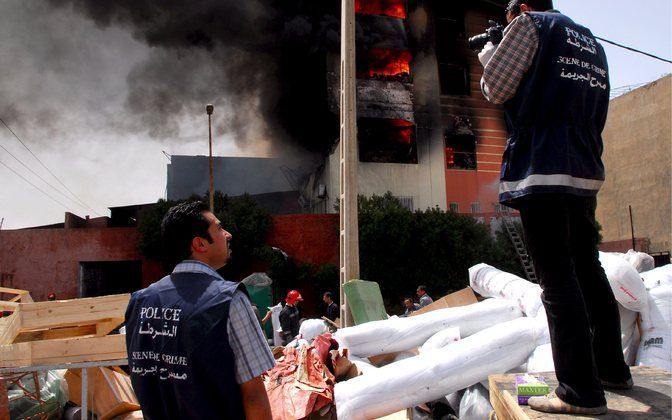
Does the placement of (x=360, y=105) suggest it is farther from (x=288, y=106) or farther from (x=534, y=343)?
(x=534, y=343)

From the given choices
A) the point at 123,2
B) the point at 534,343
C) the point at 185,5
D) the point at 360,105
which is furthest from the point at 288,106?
the point at 534,343

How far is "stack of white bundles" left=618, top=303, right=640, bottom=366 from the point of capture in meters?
3.09

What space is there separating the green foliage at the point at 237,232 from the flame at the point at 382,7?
1402 centimetres

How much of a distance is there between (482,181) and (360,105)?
22.6ft

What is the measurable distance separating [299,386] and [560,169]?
7.54ft

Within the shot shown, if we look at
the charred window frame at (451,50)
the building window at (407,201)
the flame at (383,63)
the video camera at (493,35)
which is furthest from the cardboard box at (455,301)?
the charred window frame at (451,50)

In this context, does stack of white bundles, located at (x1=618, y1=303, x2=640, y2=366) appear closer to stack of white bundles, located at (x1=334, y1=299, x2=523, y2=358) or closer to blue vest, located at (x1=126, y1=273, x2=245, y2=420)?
stack of white bundles, located at (x1=334, y1=299, x2=523, y2=358)

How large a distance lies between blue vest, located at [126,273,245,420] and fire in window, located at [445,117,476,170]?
23.4 metres

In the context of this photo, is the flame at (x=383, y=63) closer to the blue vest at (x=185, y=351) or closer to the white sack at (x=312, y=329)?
the white sack at (x=312, y=329)

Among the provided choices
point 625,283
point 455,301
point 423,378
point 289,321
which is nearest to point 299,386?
point 423,378

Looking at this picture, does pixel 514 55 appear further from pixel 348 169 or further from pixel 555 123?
pixel 348 169

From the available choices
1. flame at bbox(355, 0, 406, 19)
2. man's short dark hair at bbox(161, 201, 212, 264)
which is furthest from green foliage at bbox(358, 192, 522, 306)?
man's short dark hair at bbox(161, 201, 212, 264)

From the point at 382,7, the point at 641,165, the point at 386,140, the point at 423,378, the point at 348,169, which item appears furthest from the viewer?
the point at 382,7

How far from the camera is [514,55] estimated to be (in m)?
1.77
